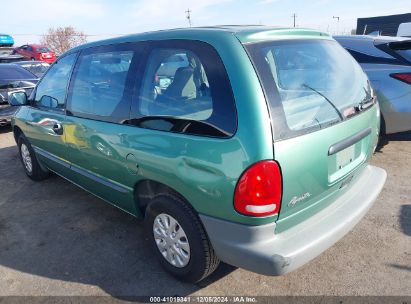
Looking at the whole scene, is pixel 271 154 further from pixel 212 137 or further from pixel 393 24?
pixel 393 24

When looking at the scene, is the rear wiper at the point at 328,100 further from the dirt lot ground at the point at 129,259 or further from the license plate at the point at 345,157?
the dirt lot ground at the point at 129,259

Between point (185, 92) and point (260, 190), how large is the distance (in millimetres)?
843

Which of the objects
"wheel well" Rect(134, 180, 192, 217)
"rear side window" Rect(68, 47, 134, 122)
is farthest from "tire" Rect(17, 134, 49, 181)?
"wheel well" Rect(134, 180, 192, 217)

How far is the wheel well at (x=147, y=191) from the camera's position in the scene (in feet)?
8.14

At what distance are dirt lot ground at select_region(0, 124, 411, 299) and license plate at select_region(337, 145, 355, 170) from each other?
0.84 metres

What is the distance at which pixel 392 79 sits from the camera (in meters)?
4.42

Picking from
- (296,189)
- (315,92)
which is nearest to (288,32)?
(315,92)

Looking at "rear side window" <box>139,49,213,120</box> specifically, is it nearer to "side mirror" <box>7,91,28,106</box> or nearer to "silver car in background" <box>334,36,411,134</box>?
"side mirror" <box>7,91,28,106</box>

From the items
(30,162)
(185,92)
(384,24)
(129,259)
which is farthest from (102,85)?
(384,24)

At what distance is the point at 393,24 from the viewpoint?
24766 mm

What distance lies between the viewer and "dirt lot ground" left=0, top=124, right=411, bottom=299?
2498 mm

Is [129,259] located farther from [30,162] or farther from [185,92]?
[30,162]

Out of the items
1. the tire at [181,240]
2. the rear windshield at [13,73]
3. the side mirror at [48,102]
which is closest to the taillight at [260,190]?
the tire at [181,240]

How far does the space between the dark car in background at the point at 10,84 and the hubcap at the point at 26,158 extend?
9.01 feet
